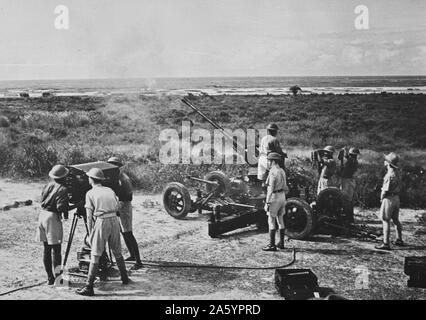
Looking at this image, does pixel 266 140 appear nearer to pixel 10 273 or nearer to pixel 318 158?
pixel 318 158

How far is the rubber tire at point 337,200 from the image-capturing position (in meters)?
8.69

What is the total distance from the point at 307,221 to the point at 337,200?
2.77 ft

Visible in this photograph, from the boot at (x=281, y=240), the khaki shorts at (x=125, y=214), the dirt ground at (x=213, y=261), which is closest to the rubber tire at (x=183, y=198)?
the dirt ground at (x=213, y=261)

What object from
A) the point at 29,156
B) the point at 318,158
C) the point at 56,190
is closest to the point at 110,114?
the point at 29,156

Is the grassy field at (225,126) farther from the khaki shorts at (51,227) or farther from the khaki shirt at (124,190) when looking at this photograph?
the khaki shorts at (51,227)

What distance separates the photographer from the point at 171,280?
656 centimetres

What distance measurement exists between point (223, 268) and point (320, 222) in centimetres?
246

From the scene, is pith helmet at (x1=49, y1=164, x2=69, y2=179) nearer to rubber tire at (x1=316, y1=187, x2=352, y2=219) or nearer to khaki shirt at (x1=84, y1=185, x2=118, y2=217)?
khaki shirt at (x1=84, y1=185, x2=118, y2=217)

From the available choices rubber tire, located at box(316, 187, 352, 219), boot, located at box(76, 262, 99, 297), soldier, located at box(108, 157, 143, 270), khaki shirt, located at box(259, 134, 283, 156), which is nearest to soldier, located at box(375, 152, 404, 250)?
rubber tire, located at box(316, 187, 352, 219)

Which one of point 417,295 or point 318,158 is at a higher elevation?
point 318,158

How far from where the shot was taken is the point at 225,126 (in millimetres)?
31141

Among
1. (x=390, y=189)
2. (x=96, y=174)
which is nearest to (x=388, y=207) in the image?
(x=390, y=189)

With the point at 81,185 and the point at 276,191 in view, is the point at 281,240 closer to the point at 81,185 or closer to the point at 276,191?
the point at 276,191
